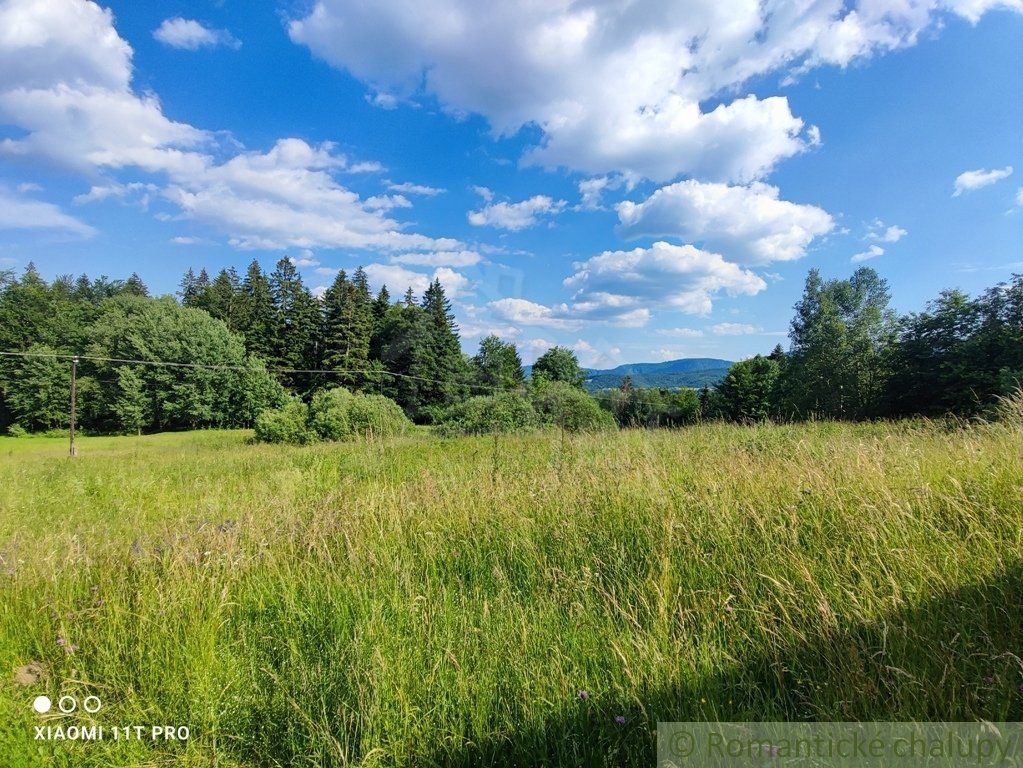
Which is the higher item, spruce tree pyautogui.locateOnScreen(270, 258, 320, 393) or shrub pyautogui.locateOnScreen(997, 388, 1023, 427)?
spruce tree pyautogui.locateOnScreen(270, 258, 320, 393)

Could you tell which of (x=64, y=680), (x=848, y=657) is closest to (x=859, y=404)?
(x=848, y=657)

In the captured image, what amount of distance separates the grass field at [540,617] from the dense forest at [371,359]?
18.0 meters

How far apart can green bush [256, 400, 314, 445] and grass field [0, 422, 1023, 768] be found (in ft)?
75.8

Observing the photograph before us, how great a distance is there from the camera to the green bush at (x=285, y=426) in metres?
25.8

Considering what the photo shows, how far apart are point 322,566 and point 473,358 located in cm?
6475

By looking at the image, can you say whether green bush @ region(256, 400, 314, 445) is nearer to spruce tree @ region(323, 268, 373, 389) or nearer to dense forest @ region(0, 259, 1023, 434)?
dense forest @ region(0, 259, 1023, 434)

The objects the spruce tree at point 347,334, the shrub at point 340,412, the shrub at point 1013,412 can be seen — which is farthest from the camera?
the spruce tree at point 347,334

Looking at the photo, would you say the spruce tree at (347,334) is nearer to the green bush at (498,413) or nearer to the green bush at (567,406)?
the green bush at (567,406)

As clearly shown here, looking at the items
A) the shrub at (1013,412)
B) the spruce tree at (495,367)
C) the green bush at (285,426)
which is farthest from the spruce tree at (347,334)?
the shrub at (1013,412)

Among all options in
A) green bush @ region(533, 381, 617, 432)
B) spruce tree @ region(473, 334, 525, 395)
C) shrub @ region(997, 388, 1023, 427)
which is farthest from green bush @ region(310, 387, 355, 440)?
spruce tree @ region(473, 334, 525, 395)

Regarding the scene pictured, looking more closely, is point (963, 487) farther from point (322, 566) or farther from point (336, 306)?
point (336, 306)

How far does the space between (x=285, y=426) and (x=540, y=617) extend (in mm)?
27536

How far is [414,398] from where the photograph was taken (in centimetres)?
5553

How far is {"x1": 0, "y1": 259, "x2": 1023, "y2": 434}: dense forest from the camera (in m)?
29.8
